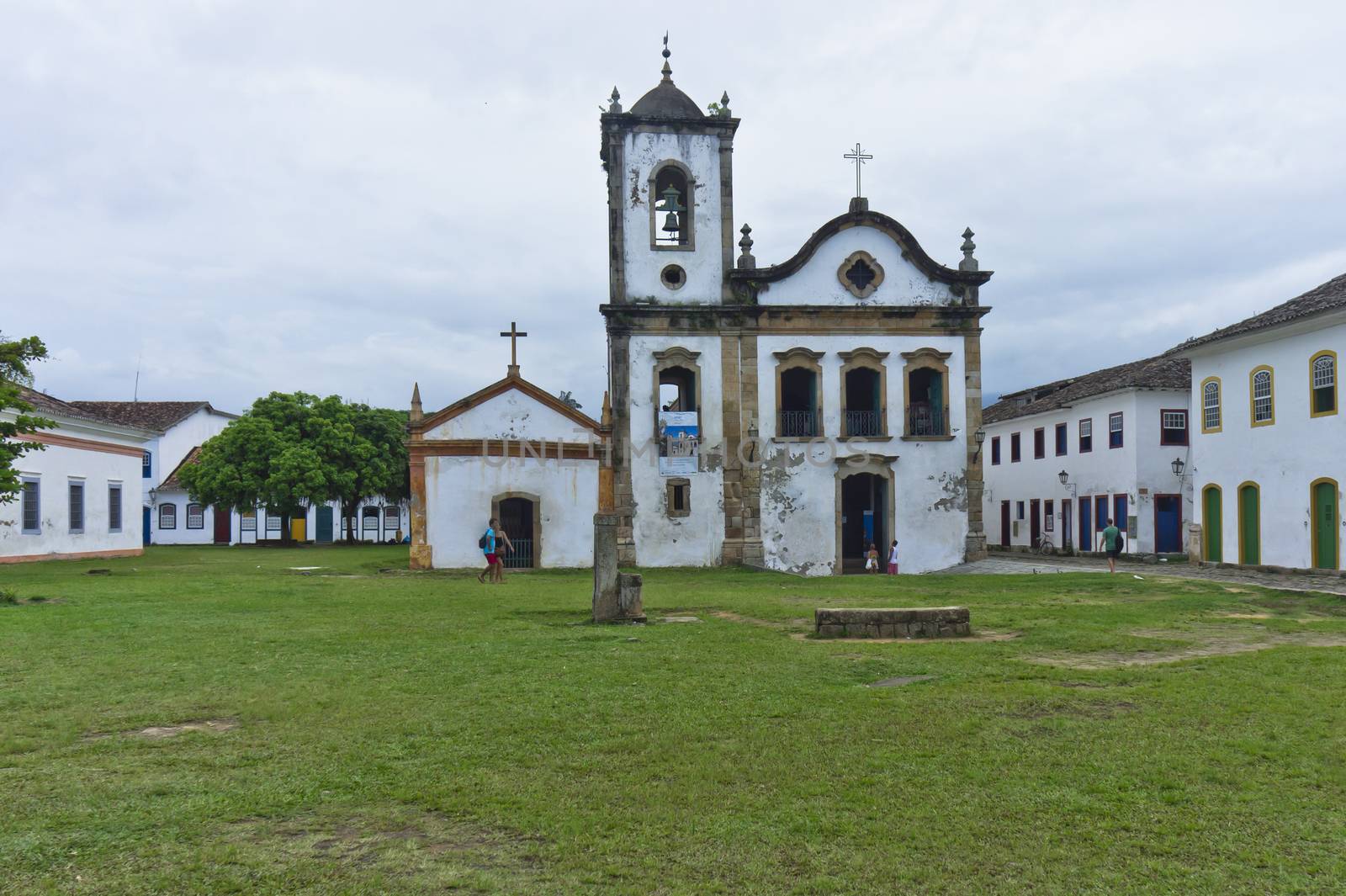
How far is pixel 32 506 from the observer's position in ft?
89.9

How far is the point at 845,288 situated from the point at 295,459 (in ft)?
83.2

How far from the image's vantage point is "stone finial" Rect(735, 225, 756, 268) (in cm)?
2591

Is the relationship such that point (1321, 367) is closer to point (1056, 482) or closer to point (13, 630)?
point (1056, 482)

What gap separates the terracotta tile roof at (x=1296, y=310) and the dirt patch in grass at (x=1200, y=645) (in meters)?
11.0

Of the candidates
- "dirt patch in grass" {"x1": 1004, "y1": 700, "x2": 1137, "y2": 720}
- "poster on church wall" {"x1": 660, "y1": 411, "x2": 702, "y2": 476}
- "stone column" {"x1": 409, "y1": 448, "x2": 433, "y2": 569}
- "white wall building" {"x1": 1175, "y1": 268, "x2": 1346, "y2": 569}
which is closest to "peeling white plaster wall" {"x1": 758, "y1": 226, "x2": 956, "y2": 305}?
"poster on church wall" {"x1": 660, "y1": 411, "x2": 702, "y2": 476}

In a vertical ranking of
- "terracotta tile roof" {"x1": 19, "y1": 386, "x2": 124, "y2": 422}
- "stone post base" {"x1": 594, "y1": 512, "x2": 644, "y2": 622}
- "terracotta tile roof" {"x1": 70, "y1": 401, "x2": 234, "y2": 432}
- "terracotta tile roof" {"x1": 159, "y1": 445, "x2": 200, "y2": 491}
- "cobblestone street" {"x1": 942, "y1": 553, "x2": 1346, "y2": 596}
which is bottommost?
"cobblestone street" {"x1": 942, "y1": 553, "x2": 1346, "y2": 596}

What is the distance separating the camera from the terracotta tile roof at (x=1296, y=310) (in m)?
20.0

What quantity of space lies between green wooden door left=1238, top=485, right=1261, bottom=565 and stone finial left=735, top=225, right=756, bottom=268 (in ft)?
42.0

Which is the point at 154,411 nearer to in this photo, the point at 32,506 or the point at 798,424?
the point at 32,506

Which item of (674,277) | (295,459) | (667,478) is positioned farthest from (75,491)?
(674,277)

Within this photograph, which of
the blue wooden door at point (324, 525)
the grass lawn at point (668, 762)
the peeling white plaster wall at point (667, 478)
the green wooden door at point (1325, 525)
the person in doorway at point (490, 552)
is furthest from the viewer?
the blue wooden door at point (324, 525)

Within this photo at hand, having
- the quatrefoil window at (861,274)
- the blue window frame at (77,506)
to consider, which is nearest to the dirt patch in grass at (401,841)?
the quatrefoil window at (861,274)

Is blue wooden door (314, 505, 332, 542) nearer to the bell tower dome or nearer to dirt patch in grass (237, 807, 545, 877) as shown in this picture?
the bell tower dome

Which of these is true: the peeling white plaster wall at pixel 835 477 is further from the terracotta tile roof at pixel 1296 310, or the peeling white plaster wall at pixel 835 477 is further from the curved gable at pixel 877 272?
the terracotta tile roof at pixel 1296 310
